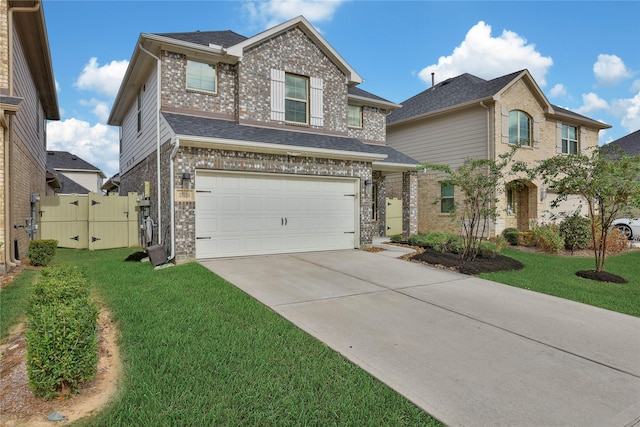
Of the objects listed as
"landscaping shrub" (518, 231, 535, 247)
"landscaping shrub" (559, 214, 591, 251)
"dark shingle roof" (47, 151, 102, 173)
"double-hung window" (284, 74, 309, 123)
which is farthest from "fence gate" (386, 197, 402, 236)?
"dark shingle roof" (47, 151, 102, 173)

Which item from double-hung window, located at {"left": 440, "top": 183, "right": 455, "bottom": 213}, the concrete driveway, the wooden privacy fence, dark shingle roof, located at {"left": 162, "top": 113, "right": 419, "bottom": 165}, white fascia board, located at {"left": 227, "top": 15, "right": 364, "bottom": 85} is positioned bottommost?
the concrete driveway

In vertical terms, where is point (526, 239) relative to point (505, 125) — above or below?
below

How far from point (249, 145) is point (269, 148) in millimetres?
550

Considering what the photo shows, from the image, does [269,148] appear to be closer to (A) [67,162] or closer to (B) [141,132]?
(B) [141,132]

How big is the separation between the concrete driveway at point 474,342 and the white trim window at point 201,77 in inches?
232

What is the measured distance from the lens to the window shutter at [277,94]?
10.5 metres

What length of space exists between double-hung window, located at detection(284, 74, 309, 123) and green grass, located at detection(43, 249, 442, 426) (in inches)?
289

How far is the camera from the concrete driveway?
2.74 meters

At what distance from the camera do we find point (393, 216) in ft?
51.3

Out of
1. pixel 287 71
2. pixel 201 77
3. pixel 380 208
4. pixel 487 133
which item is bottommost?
pixel 380 208

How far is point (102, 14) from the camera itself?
901 cm

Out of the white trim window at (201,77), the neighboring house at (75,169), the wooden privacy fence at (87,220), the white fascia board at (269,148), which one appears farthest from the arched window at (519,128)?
→ the neighboring house at (75,169)

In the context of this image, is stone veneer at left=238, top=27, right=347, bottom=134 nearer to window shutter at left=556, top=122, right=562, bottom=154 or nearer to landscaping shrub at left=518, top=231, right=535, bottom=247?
landscaping shrub at left=518, top=231, right=535, bottom=247

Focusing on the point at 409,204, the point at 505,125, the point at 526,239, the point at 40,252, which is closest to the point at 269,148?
the point at 40,252
